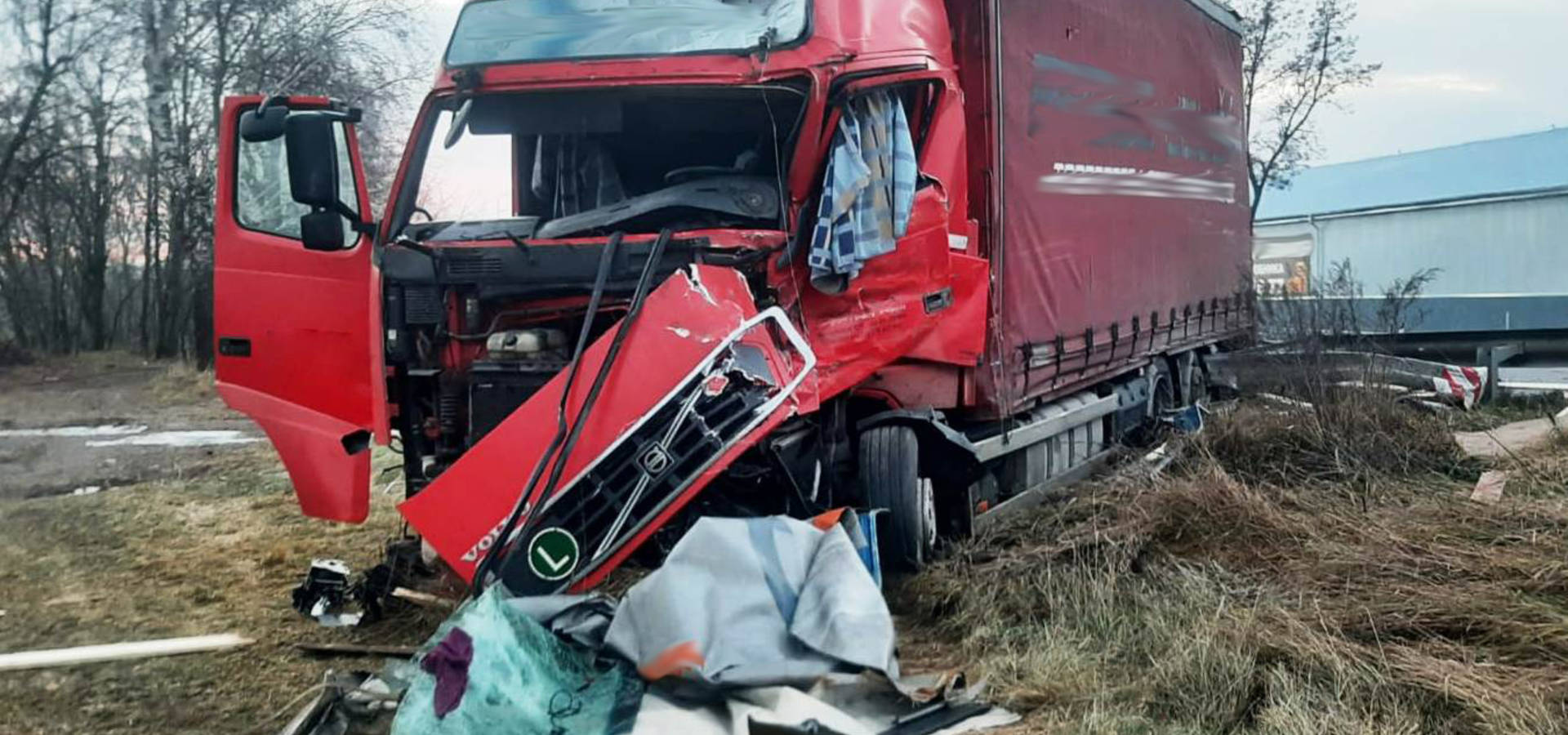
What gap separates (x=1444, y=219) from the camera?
3250 centimetres

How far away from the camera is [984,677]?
482cm

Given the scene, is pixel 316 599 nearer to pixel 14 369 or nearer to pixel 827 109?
pixel 827 109

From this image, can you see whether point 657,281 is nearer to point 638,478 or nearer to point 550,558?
point 638,478

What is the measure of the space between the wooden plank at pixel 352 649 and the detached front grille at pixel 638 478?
37.9 inches

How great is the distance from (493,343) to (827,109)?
1726 mm

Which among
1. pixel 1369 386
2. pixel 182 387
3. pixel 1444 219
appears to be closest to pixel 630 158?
pixel 1369 386

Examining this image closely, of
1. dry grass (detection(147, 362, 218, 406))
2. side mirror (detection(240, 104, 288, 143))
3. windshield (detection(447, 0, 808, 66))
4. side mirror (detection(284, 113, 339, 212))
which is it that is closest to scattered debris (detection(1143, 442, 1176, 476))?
windshield (detection(447, 0, 808, 66))

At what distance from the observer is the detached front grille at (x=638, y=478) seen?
15.9 ft

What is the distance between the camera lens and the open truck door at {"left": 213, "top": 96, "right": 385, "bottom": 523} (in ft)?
20.4

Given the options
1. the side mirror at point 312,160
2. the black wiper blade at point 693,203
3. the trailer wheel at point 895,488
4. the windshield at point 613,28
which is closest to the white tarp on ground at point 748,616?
the black wiper blade at point 693,203

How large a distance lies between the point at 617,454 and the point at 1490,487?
4.61 metres

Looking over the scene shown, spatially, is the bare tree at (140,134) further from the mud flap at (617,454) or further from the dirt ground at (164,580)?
the mud flap at (617,454)

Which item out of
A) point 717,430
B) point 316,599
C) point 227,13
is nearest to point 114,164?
point 227,13

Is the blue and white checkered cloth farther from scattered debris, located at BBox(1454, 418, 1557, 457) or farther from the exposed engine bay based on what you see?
scattered debris, located at BBox(1454, 418, 1557, 457)
